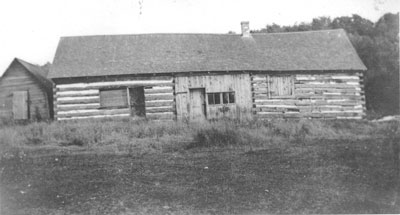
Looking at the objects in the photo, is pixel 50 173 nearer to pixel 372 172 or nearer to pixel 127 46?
pixel 372 172

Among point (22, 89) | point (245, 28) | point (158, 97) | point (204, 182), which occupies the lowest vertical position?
point (204, 182)

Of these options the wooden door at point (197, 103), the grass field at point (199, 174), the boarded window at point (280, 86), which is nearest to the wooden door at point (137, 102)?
the wooden door at point (197, 103)

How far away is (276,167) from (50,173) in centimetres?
480

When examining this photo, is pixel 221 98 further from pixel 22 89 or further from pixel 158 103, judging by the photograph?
pixel 22 89

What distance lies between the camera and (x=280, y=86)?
19781 mm

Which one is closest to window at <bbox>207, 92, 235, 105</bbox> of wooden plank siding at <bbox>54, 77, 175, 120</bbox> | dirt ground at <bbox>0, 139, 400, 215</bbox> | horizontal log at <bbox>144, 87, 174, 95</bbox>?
horizontal log at <bbox>144, 87, 174, 95</bbox>

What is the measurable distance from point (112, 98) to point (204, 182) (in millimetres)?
12255

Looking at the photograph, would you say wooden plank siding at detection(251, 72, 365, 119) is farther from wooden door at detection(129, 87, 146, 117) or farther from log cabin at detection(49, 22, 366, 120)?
wooden door at detection(129, 87, 146, 117)

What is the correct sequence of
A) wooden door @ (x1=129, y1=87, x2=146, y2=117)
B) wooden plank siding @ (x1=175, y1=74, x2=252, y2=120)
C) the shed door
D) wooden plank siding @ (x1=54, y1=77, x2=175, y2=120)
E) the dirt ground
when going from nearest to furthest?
the dirt ground → wooden plank siding @ (x1=54, y1=77, x2=175, y2=120) → wooden door @ (x1=129, y1=87, x2=146, y2=117) → wooden plank siding @ (x1=175, y1=74, x2=252, y2=120) → the shed door

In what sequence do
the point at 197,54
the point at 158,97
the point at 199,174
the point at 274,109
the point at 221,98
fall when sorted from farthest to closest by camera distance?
the point at 197,54, the point at 274,109, the point at 221,98, the point at 158,97, the point at 199,174

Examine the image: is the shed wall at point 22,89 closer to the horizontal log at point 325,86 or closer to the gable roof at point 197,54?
the gable roof at point 197,54

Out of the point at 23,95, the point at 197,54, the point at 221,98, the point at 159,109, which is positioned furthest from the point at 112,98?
the point at 221,98

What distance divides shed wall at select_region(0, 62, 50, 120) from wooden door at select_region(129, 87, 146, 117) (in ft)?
16.1

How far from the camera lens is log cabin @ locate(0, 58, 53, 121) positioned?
19703 mm
